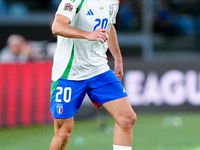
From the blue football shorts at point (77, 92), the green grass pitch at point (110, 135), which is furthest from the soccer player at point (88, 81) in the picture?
the green grass pitch at point (110, 135)

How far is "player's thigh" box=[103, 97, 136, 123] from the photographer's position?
4602 mm

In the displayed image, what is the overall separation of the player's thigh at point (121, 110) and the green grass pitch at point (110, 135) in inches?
82.8

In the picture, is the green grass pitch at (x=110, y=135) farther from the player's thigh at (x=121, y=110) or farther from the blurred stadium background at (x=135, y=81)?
the player's thigh at (x=121, y=110)

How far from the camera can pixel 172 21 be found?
14.4m

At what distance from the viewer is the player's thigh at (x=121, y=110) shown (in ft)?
15.1

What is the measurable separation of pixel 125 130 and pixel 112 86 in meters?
0.50

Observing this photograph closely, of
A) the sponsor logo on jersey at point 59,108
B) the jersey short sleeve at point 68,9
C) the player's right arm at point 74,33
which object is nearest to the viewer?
the player's right arm at point 74,33

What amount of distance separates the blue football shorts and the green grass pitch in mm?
2082

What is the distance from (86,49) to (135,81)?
5400 millimetres

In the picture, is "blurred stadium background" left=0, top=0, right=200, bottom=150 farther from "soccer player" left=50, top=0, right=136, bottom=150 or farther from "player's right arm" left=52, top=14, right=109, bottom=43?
"player's right arm" left=52, top=14, right=109, bottom=43

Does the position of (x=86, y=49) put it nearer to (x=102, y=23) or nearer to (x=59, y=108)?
(x=102, y=23)

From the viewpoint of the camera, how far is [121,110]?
15.2 ft

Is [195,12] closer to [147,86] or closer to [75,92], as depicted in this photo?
[147,86]

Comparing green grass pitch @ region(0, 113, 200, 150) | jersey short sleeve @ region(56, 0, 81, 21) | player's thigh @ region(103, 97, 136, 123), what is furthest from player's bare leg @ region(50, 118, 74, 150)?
green grass pitch @ region(0, 113, 200, 150)
